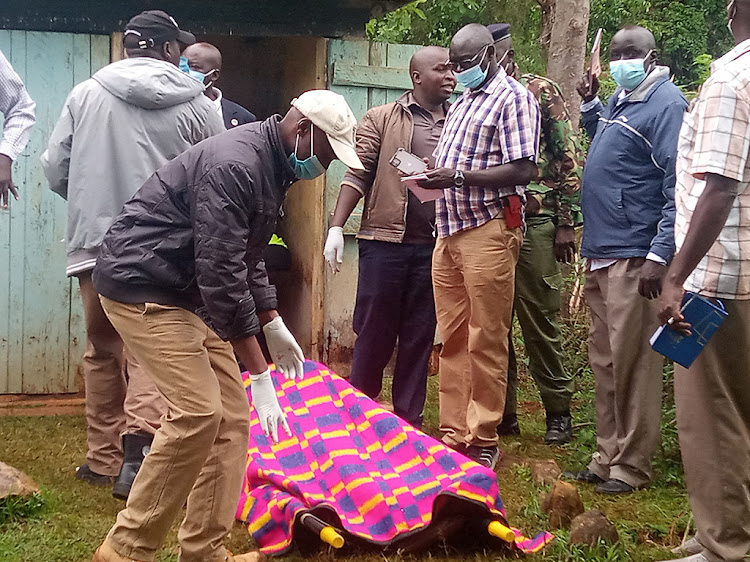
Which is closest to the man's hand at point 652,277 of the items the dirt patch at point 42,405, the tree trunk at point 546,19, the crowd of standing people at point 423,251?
the crowd of standing people at point 423,251

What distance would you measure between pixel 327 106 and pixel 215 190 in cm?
45

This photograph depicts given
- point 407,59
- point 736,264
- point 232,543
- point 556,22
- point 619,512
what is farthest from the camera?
point 556,22

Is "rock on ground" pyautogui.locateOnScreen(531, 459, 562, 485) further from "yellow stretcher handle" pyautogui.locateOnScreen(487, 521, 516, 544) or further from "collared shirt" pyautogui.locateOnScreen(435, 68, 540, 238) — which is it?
"collared shirt" pyautogui.locateOnScreen(435, 68, 540, 238)

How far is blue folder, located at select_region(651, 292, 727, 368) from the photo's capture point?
122 inches

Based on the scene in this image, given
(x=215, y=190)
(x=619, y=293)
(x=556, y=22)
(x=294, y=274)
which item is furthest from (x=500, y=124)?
(x=556, y=22)

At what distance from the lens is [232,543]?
371 cm

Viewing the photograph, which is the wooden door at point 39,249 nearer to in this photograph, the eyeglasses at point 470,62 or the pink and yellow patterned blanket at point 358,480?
the pink and yellow patterned blanket at point 358,480

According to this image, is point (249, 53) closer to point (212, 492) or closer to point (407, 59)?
point (407, 59)

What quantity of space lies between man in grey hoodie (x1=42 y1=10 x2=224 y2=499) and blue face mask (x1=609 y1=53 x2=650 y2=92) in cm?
188

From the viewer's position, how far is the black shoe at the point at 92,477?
14.6ft

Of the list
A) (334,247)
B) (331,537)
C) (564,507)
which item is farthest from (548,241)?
(331,537)

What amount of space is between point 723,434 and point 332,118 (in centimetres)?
168

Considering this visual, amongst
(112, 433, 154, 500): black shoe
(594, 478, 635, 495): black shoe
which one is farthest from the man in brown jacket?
(112, 433, 154, 500): black shoe

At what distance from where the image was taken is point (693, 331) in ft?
10.2
